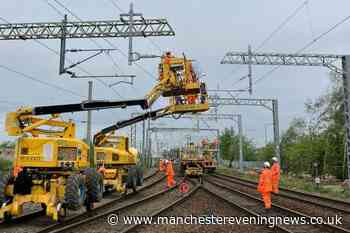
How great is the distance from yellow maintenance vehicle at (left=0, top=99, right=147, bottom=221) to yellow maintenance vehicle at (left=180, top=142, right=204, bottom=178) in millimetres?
24948

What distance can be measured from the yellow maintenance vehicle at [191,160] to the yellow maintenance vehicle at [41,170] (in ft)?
81.8

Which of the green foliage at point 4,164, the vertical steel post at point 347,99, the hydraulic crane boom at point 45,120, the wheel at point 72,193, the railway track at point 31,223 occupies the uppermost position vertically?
the vertical steel post at point 347,99

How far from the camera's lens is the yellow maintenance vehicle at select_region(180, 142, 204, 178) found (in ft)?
121

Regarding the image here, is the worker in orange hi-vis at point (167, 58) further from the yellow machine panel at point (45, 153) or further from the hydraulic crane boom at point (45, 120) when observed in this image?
the yellow machine panel at point (45, 153)

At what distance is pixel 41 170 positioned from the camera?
1135cm

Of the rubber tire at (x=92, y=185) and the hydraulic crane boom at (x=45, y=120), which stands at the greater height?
the hydraulic crane boom at (x=45, y=120)

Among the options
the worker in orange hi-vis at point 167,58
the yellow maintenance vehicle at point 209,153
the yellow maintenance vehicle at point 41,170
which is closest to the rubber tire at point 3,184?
the yellow maintenance vehicle at point 41,170

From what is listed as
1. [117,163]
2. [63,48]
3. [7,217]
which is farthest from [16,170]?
[63,48]

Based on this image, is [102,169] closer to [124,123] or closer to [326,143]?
[124,123]

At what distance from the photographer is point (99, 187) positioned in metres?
13.4

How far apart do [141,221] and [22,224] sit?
3055 millimetres

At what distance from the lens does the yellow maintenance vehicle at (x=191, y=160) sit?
121 feet

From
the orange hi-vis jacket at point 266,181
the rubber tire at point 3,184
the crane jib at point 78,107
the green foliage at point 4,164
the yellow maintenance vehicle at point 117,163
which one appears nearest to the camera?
the rubber tire at point 3,184

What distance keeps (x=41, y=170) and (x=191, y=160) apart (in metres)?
27.8
